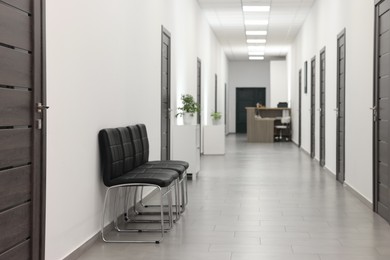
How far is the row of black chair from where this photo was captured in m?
4.90

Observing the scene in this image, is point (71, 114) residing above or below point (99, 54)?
below

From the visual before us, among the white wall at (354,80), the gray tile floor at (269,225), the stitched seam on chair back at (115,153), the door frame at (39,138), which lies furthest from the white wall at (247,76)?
the door frame at (39,138)

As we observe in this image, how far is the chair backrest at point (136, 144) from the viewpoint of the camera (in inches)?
228

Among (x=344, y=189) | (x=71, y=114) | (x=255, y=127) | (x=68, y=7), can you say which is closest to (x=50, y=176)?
(x=71, y=114)

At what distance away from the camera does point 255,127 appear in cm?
1997

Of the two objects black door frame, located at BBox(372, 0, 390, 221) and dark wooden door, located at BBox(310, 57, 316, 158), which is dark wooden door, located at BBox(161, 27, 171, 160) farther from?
dark wooden door, located at BBox(310, 57, 316, 158)

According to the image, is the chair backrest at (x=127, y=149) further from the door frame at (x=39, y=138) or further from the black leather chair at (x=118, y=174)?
the door frame at (x=39, y=138)

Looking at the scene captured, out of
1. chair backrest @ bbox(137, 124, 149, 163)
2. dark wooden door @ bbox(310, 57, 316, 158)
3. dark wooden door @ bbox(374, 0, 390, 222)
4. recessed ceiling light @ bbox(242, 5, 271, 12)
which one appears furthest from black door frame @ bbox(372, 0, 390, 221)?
recessed ceiling light @ bbox(242, 5, 271, 12)

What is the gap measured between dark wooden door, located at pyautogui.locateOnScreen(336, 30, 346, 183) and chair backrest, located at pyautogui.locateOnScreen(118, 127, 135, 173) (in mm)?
4044

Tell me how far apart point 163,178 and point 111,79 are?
1.08 metres

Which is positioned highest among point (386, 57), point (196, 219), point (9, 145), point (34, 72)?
point (386, 57)

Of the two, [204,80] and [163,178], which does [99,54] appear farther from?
[204,80]

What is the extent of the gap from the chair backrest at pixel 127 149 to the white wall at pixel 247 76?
70.4ft

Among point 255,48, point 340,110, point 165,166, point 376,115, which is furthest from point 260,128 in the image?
point 165,166
